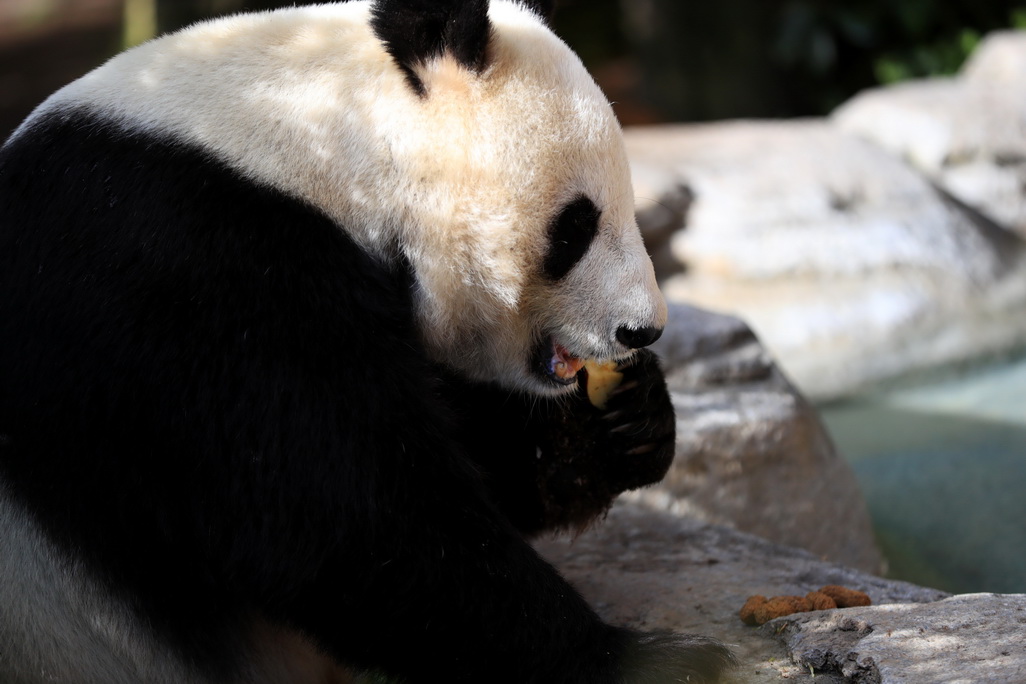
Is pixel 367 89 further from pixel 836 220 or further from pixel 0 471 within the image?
pixel 836 220

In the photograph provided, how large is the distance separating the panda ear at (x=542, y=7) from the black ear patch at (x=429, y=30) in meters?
0.53

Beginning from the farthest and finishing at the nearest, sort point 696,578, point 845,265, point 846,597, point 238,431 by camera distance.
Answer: point 845,265 < point 696,578 < point 846,597 < point 238,431

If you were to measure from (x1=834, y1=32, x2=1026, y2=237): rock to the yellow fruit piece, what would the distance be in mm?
5637

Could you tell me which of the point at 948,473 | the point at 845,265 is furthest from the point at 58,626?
the point at 845,265

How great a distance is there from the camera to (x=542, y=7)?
9.86 feet

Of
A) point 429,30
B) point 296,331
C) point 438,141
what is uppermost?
point 429,30

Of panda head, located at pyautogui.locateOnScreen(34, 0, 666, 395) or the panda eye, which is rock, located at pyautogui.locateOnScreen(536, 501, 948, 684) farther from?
the panda eye

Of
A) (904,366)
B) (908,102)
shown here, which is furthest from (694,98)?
(904,366)

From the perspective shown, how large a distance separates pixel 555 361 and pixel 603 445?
603mm

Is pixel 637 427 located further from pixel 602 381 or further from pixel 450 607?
pixel 450 607

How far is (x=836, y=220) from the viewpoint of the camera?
746cm

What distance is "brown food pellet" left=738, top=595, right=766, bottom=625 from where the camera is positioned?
9.66ft

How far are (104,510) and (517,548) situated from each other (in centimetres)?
90

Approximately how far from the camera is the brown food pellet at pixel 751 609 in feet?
9.66
